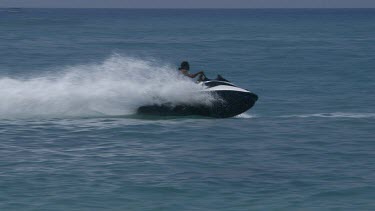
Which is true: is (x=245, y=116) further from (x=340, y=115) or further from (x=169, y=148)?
(x=169, y=148)

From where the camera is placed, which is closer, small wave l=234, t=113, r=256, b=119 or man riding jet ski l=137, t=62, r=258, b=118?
man riding jet ski l=137, t=62, r=258, b=118

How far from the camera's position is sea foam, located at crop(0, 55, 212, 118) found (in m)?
21.4

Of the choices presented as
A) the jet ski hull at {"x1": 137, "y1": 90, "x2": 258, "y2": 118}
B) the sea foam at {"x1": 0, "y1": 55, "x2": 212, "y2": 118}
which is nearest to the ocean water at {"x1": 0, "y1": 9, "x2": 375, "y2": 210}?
the sea foam at {"x1": 0, "y1": 55, "x2": 212, "y2": 118}

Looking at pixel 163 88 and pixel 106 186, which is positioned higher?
pixel 163 88

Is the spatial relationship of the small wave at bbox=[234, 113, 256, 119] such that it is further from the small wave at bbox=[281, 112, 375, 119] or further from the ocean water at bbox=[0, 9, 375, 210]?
the small wave at bbox=[281, 112, 375, 119]

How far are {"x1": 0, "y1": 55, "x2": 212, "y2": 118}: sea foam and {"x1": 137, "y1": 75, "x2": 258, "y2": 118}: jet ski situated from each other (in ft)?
0.59

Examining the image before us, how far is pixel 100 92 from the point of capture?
22.8 m

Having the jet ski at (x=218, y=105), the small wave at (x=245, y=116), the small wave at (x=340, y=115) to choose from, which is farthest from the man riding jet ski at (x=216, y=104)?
the small wave at (x=340, y=115)

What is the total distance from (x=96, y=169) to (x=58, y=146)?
2666 mm

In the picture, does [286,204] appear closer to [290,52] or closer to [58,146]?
[58,146]

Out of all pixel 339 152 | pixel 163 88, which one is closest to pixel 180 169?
pixel 339 152

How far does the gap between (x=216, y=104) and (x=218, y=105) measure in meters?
0.08

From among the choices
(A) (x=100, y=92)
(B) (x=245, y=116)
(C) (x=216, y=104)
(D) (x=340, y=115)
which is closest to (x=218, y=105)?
(C) (x=216, y=104)

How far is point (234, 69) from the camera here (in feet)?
149
